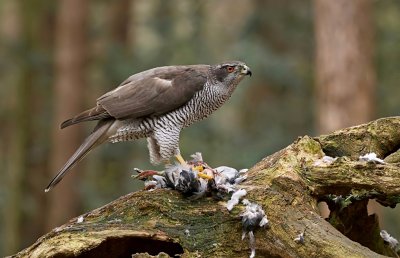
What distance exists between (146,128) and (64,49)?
8.92 metres

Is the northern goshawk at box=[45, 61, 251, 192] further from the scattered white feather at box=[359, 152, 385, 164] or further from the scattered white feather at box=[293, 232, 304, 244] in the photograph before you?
the scattered white feather at box=[293, 232, 304, 244]

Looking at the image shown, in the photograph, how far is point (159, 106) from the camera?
6441mm

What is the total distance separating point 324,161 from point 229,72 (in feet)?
8.35

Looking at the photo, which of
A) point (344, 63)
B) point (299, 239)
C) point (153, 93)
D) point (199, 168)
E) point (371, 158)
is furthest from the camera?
point (344, 63)

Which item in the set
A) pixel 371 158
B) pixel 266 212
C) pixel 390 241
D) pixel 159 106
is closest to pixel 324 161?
pixel 371 158

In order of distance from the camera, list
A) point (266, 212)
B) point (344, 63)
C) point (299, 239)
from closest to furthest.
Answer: point (299, 239), point (266, 212), point (344, 63)

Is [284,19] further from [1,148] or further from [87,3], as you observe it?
[1,148]

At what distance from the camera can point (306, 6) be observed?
17.7 metres

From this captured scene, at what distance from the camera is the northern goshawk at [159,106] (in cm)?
627

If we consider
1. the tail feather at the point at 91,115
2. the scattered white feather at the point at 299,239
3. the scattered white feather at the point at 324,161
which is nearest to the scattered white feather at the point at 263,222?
the scattered white feather at the point at 299,239

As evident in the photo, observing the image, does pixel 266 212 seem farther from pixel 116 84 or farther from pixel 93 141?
pixel 116 84

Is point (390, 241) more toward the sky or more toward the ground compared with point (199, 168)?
more toward the ground

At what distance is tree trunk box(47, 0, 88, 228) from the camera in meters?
14.9

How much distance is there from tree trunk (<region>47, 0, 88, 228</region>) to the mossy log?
10849mm
